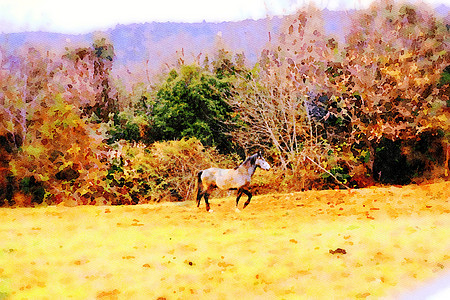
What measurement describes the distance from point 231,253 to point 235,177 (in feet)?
7.99

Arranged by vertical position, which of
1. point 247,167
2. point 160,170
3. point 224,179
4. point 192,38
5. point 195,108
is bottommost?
point 160,170

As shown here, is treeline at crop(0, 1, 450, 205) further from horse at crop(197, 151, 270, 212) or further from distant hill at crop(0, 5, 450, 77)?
horse at crop(197, 151, 270, 212)

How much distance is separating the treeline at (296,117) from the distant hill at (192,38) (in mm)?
241

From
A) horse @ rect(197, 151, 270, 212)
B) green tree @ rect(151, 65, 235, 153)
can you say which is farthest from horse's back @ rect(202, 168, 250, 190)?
green tree @ rect(151, 65, 235, 153)

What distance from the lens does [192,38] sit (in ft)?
34.6

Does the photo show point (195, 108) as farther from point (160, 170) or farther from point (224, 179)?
point (224, 179)

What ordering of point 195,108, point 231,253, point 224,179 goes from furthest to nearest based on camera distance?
point 195,108
point 224,179
point 231,253

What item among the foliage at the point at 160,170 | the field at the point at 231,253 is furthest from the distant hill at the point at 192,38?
the field at the point at 231,253

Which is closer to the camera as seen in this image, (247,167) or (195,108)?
(247,167)

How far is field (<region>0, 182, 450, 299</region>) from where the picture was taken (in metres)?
3.60

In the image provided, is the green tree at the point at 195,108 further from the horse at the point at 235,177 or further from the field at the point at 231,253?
the field at the point at 231,253

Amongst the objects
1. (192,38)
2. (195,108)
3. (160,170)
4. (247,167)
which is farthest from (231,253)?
(192,38)

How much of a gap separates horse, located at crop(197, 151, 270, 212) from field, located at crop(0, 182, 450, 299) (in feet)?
1.31

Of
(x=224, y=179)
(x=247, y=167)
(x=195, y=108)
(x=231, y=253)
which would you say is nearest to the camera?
(x=231, y=253)
